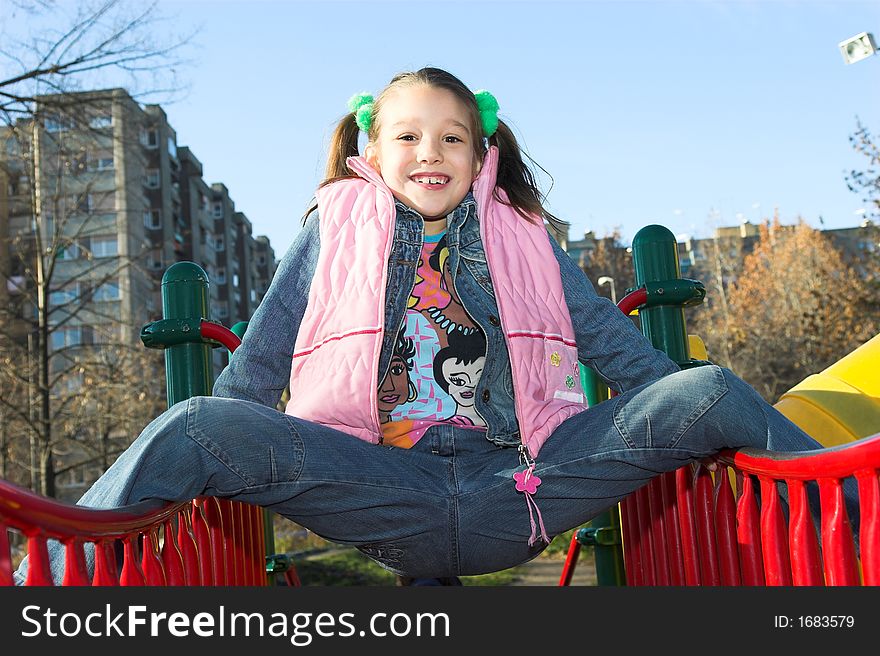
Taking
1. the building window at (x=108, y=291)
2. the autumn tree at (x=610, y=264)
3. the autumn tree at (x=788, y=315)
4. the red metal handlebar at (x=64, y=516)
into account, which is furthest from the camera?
the autumn tree at (x=610, y=264)

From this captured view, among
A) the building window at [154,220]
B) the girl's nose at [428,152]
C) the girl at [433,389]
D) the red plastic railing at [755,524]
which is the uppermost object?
the building window at [154,220]

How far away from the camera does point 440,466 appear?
200 cm

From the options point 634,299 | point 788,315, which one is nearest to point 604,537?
point 634,299

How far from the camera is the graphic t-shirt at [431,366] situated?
213 cm

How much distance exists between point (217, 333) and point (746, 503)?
1501mm

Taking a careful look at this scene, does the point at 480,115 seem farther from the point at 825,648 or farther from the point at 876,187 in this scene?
the point at 876,187

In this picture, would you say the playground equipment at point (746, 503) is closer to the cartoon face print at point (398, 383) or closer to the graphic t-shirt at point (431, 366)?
the graphic t-shirt at point (431, 366)

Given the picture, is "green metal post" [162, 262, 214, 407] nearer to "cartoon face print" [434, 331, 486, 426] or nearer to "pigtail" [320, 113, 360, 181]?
"pigtail" [320, 113, 360, 181]

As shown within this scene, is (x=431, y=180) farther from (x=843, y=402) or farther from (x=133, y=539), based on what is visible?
(x=843, y=402)

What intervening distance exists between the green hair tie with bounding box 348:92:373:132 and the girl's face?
12 cm

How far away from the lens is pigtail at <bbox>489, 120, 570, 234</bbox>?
2461mm

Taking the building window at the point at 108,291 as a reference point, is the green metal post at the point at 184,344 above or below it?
below

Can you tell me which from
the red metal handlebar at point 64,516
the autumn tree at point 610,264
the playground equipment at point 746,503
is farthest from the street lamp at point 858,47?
the autumn tree at point 610,264

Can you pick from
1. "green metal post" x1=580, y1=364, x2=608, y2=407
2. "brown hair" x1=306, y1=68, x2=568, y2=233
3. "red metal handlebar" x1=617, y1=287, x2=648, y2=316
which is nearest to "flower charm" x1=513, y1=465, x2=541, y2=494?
"brown hair" x1=306, y1=68, x2=568, y2=233
